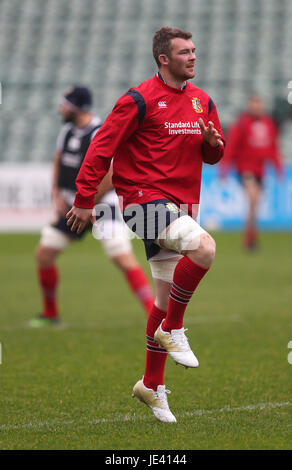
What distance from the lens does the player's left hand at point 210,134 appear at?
14.6 ft

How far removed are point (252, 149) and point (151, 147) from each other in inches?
442

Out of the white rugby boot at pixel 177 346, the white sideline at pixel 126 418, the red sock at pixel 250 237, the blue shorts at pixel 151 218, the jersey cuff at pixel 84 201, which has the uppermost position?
the jersey cuff at pixel 84 201

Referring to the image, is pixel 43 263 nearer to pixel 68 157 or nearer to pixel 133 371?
pixel 68 157

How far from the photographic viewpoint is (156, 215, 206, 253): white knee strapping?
14.1 feet

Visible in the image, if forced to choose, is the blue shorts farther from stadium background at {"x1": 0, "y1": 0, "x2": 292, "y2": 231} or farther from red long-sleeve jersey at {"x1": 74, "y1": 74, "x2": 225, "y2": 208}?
stadium background at {"x1": 0, "y1": 0, "x2": 292, "y2": 231}

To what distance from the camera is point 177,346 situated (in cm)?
432

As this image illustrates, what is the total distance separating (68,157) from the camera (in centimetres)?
779

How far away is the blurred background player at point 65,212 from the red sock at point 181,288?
10.5 ft

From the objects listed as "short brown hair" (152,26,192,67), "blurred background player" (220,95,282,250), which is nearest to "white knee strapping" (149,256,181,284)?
"short brown hair" (152,26,192,67)

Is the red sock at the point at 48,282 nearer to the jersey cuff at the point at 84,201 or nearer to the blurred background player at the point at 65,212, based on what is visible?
the blurred background player at the point at 65,212

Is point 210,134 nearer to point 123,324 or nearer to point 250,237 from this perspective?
point 123,324

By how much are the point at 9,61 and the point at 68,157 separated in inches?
697

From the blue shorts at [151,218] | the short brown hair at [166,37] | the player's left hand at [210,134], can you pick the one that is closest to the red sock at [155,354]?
the blue shorts at [151,218]

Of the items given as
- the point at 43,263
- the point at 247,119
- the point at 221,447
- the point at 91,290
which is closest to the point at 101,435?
the point at 221,447
